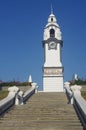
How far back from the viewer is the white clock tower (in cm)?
4894

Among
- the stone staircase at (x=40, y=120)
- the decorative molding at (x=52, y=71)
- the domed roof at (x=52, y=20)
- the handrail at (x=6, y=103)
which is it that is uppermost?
the domed roof at (x=52, y=20)

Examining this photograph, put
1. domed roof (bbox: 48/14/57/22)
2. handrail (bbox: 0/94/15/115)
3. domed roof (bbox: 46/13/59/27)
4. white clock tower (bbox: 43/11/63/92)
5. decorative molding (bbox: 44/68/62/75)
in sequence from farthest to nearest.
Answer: domed roof (bbox: 48/14/57/22) → domed roof (bbox: 46/13/59/27) → decorative molding (bbox: 44/68/62/75) → white clock tower (bbox: 43/11/63/92) → handrail (bbox: 0/94/15/115)

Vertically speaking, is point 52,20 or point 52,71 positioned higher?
point 52,20

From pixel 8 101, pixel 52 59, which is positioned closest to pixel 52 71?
pixel 52 59

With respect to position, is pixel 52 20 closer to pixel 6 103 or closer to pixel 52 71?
pixel 52 71

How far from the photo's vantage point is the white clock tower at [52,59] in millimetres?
48938

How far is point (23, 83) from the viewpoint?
40.9m

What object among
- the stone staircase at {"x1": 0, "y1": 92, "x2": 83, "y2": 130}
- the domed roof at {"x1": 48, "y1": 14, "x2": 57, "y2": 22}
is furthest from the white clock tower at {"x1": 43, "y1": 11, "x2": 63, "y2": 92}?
the stone staircase at {"x1": 0, "y1": 92, "x2": 83, "y2": 130}

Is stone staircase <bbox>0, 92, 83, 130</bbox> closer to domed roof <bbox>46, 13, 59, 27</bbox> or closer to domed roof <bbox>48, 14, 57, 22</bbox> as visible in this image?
domed roof <bbox>46, 13, 59, 27</bbox>

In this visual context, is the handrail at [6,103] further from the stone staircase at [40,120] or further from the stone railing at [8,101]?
the stone staircase at [40,120]

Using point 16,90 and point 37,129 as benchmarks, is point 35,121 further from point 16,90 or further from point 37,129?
point 16,90

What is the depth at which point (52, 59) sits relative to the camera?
5053cm

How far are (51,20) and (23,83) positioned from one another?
1519cm

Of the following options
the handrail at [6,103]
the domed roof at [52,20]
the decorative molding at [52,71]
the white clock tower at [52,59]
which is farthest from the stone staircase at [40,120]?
the domed roof at [52,20]
